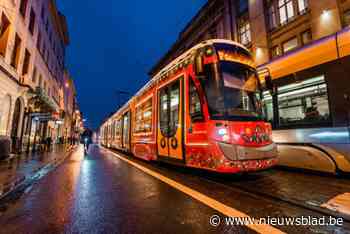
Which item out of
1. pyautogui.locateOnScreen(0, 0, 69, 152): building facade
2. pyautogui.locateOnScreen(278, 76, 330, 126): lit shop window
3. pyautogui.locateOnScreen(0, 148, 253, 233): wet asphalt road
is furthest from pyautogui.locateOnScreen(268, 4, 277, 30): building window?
pyautogui.locateOnScreen(0, 0, 69, 152): building facade

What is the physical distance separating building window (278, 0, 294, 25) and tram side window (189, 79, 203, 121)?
13292 millimetres

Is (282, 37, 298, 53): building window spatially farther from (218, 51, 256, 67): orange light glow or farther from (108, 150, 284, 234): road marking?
(108, 150, 284, 234): road marking

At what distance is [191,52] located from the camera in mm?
6047

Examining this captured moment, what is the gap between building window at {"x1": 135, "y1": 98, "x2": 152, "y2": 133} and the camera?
849 cm

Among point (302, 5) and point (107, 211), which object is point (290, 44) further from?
point (107, 211)

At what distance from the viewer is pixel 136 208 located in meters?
3.44

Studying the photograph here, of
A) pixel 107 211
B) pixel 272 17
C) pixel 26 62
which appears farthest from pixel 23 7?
pixel 272 17

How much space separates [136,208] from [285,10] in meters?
17.3

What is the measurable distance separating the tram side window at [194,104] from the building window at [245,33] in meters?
14.5

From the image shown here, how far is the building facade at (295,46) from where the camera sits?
5613 millimetres

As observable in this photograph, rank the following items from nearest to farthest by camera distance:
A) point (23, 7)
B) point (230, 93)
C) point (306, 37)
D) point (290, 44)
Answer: point (230, 93) < point (306, 37) < point (23, 7) < point (290, 44)

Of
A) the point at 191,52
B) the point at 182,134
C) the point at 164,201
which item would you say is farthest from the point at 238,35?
the point at 164,201

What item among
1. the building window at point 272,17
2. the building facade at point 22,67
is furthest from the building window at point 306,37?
the building facade at point 22,67

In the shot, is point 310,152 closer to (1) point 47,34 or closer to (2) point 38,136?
(2) point 38,136
